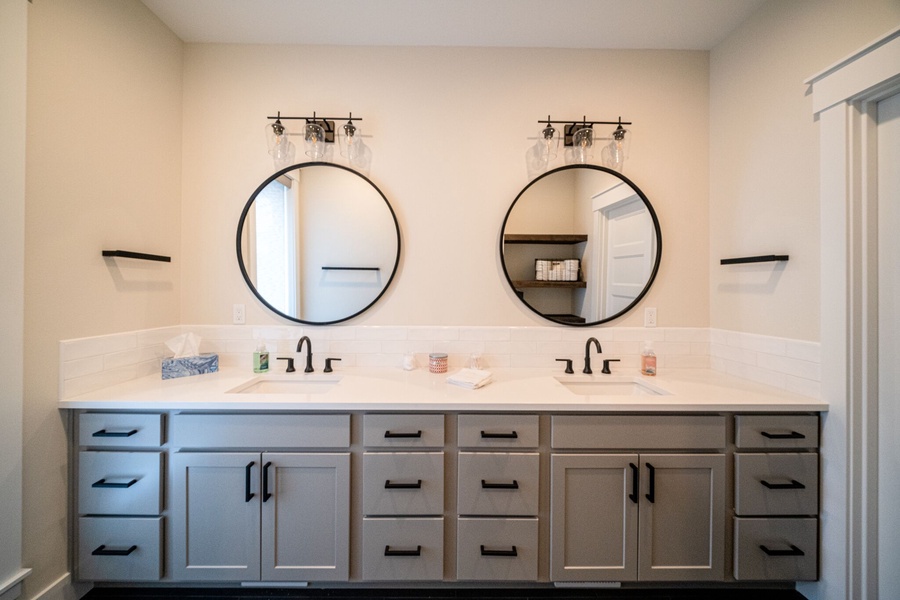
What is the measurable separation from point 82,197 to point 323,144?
1105 millimetres

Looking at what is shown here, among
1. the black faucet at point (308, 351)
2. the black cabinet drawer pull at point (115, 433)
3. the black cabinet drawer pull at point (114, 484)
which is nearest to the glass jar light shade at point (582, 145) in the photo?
the black faucet at point (308, 351)

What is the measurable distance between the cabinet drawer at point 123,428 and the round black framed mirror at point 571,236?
5.93ft

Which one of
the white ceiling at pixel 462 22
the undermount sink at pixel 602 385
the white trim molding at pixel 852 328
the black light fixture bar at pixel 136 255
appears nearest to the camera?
the white trim molding at pixel 852 328

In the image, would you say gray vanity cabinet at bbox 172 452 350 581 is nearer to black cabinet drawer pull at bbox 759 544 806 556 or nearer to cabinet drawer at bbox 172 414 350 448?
cabinet drawer at bbox 172 414 350 448

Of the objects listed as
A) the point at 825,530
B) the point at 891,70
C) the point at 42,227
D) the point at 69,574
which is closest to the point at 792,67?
the point at 891,70

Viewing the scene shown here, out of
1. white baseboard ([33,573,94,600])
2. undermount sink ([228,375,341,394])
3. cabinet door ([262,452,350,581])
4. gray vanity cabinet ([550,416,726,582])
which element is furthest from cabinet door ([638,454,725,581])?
white baseboard ([33,573,94,600])

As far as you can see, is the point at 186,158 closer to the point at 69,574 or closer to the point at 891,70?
the point at 69,574

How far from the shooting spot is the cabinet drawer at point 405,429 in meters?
1.55

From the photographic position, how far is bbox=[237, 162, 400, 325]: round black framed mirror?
2088 millimetres

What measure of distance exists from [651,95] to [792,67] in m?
0.62

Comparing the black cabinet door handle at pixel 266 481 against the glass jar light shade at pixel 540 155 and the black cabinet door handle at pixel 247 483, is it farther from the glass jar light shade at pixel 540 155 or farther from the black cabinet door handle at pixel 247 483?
the glass jar light shade at pixel 540 155

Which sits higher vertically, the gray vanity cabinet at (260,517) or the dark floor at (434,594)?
the gray vanity cabinet at (260,517)

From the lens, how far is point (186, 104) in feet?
6.96

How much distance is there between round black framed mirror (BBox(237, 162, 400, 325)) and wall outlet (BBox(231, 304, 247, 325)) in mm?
130
